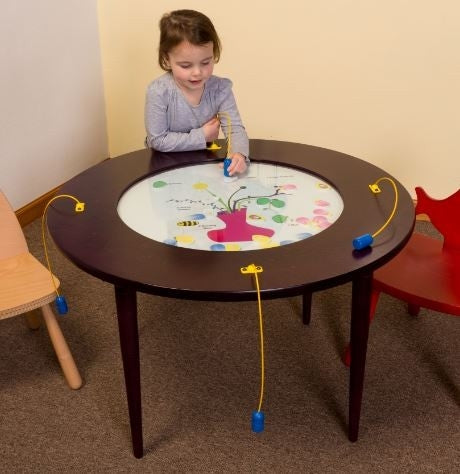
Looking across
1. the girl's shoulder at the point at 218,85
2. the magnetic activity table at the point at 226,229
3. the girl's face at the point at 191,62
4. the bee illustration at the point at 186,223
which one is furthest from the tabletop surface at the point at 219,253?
the girl's shoulder at the point at 218,85

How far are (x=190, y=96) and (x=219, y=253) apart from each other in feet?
2.50

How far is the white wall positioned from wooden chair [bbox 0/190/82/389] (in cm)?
71

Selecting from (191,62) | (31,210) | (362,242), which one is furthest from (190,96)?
(31,210)

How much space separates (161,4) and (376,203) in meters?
1.58

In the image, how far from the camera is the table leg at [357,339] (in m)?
1.20

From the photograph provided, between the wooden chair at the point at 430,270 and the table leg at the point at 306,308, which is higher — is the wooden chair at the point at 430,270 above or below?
above

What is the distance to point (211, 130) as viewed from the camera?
1704 mm

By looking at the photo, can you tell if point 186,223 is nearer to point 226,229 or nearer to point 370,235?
point 226,229

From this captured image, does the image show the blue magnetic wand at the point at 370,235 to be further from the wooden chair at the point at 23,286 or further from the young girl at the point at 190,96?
the wooden chair at the point at 23,286

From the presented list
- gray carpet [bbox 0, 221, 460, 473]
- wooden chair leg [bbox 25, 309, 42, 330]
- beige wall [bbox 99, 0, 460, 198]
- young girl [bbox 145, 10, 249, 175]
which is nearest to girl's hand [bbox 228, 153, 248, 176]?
young girl [bbox 145, 10, 249, 175]

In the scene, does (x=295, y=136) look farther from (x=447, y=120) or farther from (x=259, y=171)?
(x=259, y=171)

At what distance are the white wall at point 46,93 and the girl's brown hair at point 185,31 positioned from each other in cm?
83

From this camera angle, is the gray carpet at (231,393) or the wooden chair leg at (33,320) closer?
the gray carpet at (231,393)

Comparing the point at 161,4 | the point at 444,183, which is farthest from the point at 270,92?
the point at 444,183
